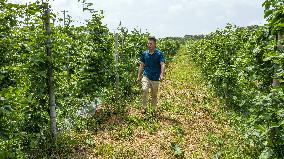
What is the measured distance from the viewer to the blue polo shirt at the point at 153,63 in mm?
11305

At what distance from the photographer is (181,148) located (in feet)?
28.8

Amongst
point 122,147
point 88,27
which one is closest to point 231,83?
point 88,27

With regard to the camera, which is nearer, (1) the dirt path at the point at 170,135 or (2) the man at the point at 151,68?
(1) the dirt path at the point at 170,135

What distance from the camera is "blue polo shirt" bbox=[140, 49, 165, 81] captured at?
37.1 ft

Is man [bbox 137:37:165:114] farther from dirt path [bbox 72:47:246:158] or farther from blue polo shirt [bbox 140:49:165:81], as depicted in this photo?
dirt path [bbox 72:47:246:158]

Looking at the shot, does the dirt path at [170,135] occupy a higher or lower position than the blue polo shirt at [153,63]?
lower

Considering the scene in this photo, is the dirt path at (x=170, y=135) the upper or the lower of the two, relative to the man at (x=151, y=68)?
lower

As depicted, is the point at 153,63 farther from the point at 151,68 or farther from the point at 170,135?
the point at 170,135

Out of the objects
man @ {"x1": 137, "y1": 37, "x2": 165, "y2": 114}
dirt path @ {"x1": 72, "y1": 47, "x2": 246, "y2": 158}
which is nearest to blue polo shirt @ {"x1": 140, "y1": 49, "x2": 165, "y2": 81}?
man @ {"x1": 137, "y1": 37, "x2": 165, "y2": 114}

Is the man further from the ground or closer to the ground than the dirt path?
further from the ground

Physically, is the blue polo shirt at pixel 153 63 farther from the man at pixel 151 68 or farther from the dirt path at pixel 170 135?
the dirt path at pixel 170 135

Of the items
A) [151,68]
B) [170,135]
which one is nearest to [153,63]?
[151,68]

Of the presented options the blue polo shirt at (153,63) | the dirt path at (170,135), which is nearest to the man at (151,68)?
the blue polo shirt at (153,63)

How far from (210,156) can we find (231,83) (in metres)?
6.10
